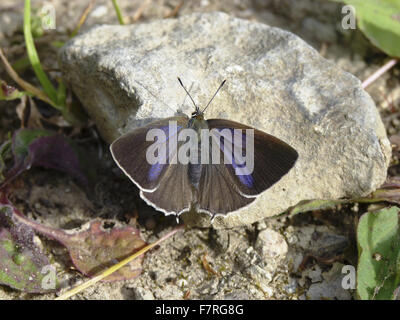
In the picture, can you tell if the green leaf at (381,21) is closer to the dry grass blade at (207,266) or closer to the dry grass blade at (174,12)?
the dry grass blade at (174,12)

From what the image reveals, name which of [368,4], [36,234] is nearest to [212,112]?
[36,234]

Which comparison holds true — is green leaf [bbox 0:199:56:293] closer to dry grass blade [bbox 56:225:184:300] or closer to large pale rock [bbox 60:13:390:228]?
dry grass blade [bbox 56:225:184:300]

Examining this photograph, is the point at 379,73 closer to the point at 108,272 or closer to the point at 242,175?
the point at 242,175

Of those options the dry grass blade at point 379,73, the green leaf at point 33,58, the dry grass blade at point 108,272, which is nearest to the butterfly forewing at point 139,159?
the dry grass blade at point 108,272
